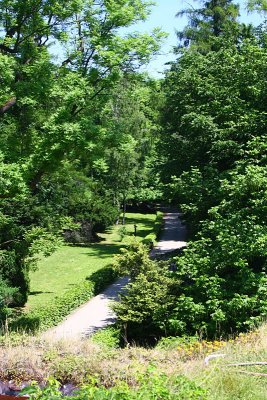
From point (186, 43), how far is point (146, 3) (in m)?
19.0

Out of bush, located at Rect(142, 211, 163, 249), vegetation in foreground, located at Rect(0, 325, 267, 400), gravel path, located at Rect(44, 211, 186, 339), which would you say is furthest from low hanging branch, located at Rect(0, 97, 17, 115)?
bush, located at Rect(142, 211, 163, 249)

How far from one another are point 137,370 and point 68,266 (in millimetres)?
18651

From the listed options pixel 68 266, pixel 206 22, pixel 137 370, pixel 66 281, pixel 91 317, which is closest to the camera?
pixel 137 370

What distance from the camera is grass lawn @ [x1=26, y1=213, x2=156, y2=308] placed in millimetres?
19737

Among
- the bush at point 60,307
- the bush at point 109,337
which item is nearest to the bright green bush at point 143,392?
the bush at point 60,307

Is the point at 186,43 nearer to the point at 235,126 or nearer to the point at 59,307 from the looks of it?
the point at 235,126

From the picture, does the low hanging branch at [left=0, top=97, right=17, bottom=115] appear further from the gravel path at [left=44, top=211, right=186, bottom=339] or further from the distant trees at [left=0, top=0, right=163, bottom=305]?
the gravel path at [left=44, top=211, right=186, bottom=339]

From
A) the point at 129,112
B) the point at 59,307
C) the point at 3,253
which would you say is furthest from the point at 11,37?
the point at 129,112

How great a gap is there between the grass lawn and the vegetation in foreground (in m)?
10.1

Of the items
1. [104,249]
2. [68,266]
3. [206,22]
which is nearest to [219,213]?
[68,266]

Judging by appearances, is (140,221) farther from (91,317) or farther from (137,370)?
(137,370)

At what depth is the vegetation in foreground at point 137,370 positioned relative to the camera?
5.19 m

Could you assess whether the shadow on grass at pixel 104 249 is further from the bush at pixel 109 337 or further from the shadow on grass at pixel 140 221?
the bush at pixel 109 337

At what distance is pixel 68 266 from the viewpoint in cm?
2475
